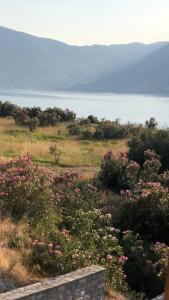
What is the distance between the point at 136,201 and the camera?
13.4 meters

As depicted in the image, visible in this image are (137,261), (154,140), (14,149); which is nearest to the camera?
(137,261)

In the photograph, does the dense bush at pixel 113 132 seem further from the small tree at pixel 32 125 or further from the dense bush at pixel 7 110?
the dense bush at pixel 7 110

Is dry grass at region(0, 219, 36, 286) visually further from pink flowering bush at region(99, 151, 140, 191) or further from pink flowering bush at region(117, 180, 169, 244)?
pink flowering bush at region(99, 151, 140, 191)

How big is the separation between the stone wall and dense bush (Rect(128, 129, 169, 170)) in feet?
34.5

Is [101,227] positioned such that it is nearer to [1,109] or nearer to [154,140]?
[154,140]

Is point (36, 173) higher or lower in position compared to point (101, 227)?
higher

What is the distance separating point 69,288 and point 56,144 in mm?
18907

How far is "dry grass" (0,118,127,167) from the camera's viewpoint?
22312 mm

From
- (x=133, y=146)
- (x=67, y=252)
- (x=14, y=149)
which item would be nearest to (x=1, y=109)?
(x=14, y=149)

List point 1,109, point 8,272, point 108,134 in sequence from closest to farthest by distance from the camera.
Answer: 1. point 8,272
2. point 108,134
3. point 1,109

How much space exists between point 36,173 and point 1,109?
33056 mm

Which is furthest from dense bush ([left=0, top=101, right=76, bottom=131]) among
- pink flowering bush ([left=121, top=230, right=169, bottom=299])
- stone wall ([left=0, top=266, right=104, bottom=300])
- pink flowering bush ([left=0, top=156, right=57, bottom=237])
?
stone wall ([left=0, top=266, right=104, bottom=300])

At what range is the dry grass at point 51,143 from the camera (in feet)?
73.2

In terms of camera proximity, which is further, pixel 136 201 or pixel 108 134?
pixel 108 134
